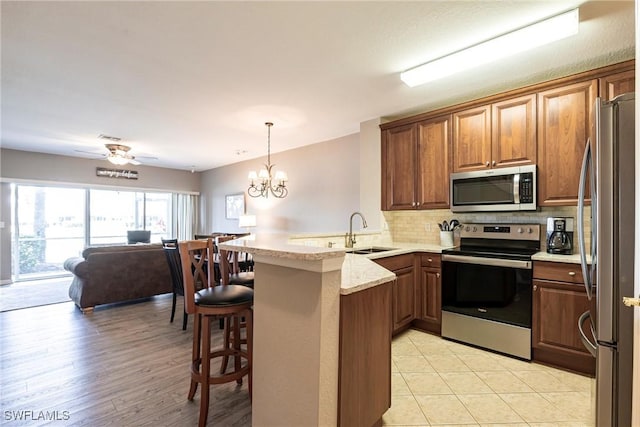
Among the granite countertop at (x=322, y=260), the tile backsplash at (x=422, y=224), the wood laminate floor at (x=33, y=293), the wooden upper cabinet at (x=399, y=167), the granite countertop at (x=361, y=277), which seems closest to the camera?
the granite countertop at (x=322, y=260)

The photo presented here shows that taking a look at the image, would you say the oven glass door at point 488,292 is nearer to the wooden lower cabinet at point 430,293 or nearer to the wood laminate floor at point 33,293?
the wooden lower cabinet at point 430,293

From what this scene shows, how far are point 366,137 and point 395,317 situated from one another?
2286mm

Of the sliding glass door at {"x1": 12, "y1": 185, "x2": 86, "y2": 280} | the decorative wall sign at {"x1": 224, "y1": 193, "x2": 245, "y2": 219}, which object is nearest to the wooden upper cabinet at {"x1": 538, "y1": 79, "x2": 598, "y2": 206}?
the decorative wall sign at {"x1": 224, "y1": 193, "x2": 245, "y2": 219}

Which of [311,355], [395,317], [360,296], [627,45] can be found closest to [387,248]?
[395,317]

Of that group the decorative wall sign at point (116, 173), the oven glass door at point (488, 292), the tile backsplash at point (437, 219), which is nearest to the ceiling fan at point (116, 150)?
the decorative wall sign at point (116, 173)

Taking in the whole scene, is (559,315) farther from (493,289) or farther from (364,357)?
(364,357)

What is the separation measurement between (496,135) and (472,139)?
0.22 m

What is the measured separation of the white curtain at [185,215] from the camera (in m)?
7.75

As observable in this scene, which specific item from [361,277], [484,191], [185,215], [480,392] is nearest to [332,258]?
[361,277]

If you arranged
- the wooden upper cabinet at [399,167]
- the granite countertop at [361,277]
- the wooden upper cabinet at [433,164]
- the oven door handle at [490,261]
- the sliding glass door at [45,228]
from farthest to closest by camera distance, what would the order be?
the sliding glass door at [45,228] → the wooden upper cabinet at [399,167] → the wooden upper cabinet at [433,164] → the oven door handle at [490,261] → the granite countertop at [361,277]

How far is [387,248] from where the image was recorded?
3242 millimetres

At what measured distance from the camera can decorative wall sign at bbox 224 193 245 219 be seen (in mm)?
6699

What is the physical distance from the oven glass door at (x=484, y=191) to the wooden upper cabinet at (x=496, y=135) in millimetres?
134

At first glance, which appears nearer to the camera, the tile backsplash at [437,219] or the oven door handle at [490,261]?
the oven door handle at [490,261]
